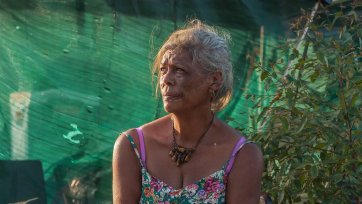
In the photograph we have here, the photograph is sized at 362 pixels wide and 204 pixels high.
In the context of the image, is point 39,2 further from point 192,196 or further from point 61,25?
point 192,196

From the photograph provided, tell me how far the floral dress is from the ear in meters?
0.28

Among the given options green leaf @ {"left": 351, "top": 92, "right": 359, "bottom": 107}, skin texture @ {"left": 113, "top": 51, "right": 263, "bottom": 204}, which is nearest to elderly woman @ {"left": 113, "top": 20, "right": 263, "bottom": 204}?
skin texture @ {"left": 113, "top": 51, "right": 263, "bottom": 204}

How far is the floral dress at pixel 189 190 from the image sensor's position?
3.40 meters

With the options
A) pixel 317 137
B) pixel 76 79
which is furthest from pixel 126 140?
pixel 76 79

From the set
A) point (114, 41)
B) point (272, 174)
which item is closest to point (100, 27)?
point (114, 41)

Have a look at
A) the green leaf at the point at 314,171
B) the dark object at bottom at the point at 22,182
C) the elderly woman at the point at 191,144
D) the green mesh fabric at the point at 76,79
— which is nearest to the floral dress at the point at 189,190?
the elderly woman at the point at 191,144

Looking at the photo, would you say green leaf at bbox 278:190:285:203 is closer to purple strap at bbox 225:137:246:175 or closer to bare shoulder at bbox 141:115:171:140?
purple strap at bbox 225:137:246:175

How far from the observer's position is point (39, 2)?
5.43 m

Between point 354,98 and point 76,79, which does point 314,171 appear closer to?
point 354,98

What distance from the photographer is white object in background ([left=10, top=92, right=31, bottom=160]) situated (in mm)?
5434

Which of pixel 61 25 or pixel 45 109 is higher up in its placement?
pixel 61 25

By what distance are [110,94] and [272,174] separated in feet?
4.91

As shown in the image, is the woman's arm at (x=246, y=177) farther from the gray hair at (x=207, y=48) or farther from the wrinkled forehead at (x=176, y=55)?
the wrinkled forehead at (x=176, y=55)

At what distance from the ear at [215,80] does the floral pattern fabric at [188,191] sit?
0.31m
